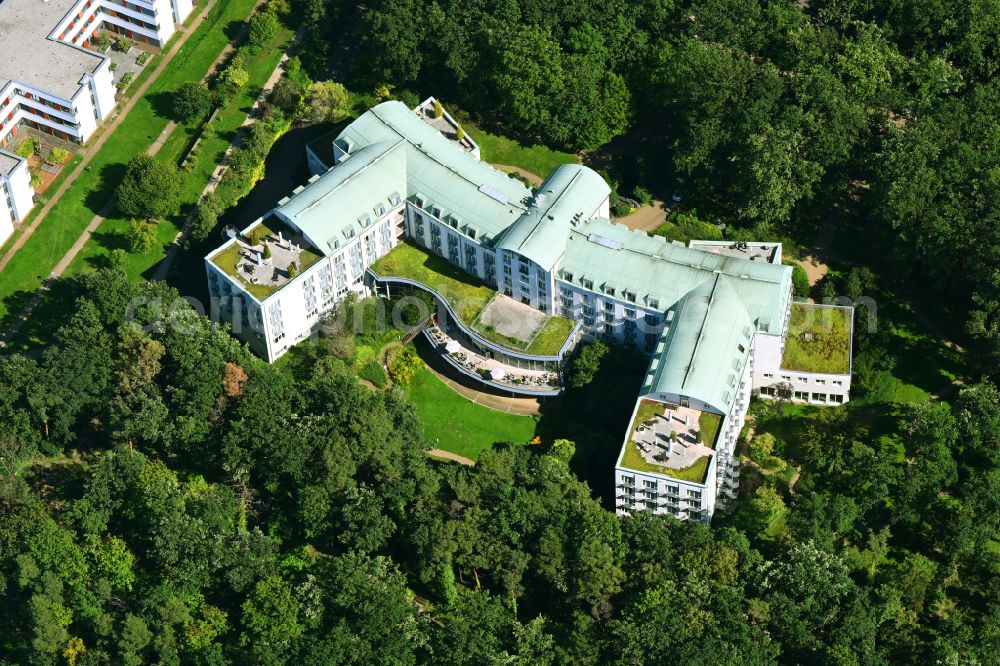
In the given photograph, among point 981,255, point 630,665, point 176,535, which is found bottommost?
point 630,665

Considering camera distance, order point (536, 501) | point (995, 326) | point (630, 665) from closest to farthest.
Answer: point (630, 665) < point (536, 501) < point (995, 326)

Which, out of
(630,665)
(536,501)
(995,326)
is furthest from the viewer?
(995,326)

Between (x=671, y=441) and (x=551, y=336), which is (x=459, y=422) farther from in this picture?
(x=671, y=441)

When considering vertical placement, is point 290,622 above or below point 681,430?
below

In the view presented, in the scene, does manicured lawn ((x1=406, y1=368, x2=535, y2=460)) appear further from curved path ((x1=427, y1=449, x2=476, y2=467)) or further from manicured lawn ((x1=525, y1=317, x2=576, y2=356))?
manicured lawn ((x1=525, y1=317, x2=576, y2=356))

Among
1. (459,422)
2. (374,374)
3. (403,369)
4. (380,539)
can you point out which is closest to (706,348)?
(459,422)

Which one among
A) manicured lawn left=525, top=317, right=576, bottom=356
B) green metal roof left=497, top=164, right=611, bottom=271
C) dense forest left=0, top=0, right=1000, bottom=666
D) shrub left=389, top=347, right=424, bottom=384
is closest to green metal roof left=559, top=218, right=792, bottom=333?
green metal roof left=497, top=164, right=611, bottom=271

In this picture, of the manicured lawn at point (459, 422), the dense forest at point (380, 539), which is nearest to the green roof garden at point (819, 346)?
the dense forest at point (380, 539)

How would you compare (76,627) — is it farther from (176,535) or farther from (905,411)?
(905,411)

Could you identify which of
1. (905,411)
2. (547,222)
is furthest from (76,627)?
(905,411)
